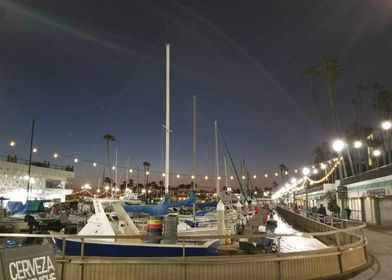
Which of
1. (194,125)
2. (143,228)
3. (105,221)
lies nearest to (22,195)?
(194,125)

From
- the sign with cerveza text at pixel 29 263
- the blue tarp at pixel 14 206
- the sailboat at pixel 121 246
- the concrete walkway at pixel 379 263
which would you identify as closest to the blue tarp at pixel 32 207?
the blue tarp at pixel 14 206

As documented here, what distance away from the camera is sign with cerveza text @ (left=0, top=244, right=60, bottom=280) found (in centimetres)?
481

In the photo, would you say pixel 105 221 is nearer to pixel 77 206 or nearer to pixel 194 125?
pixel 194 125

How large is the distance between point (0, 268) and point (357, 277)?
351 inches

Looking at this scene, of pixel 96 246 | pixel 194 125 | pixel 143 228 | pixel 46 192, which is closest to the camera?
pixel 96 246

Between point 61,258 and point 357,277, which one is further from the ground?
point 61,258

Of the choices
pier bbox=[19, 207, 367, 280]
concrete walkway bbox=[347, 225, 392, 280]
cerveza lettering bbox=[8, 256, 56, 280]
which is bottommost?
concrete walkway bbox=[347, 225, 392, 280]

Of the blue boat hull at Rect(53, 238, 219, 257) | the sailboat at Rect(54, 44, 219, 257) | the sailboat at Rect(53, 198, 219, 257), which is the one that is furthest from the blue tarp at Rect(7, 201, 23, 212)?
the blue boat hull at Rect(53, 238, 219, 257)

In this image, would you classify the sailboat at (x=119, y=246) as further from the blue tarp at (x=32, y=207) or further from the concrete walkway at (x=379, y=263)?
the blue tarp at (x=32, y=207)

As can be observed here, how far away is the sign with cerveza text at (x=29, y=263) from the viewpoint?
4.81m

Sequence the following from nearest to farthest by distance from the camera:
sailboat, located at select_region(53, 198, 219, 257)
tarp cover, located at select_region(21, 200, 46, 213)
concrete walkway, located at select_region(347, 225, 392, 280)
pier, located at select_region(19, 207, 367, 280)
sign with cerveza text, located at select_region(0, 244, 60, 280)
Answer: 1. sign with cerveza text, located at select_region(0, 244, 60, 280)
2. pier, located at select_region(19, 207, 367, 280)
3. concrete walkway, located at select_region(347, 225, 392, 280)
4. sailboat, located at select_region(53, 198, 219, 257)
5. tarp cover, located at select_region(21, 200, 46, 213)

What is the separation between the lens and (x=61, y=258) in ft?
29.9

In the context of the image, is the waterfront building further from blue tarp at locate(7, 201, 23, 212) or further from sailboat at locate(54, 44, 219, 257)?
sailboat at locate(54, 44, 219, 257)

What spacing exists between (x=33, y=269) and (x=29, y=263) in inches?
4.1
